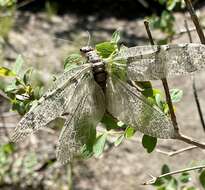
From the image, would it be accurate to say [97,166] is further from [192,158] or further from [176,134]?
[176,134]

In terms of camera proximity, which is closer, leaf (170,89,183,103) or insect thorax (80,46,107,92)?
insect thorax (80,46,107,92)

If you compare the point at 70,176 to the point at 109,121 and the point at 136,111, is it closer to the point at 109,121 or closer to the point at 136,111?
the point at 109,121

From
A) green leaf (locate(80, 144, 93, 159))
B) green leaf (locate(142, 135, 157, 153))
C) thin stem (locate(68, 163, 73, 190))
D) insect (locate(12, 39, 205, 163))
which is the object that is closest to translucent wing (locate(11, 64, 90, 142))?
insect (locate(12, 39, 205, 163))

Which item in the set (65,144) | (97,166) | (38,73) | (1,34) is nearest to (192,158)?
(97,166)

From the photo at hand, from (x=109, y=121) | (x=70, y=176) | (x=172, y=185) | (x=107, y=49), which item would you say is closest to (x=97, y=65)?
(x=107, y=49)

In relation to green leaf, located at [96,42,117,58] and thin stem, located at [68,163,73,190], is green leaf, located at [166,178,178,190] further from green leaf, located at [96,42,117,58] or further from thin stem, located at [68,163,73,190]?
thin stem, located at [68,163,73,190]

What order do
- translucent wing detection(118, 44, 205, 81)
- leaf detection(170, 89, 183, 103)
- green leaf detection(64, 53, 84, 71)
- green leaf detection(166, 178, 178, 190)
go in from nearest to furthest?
translucent wing detection(118, 44, 205, 81) < green leaf detection(64, 53, 84, 71) < leaf detection(170, 89, 183, 103) < green leaf detection(166, 178, 178, 190)

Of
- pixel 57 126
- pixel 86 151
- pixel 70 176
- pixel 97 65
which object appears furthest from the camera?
pixel 70 176
